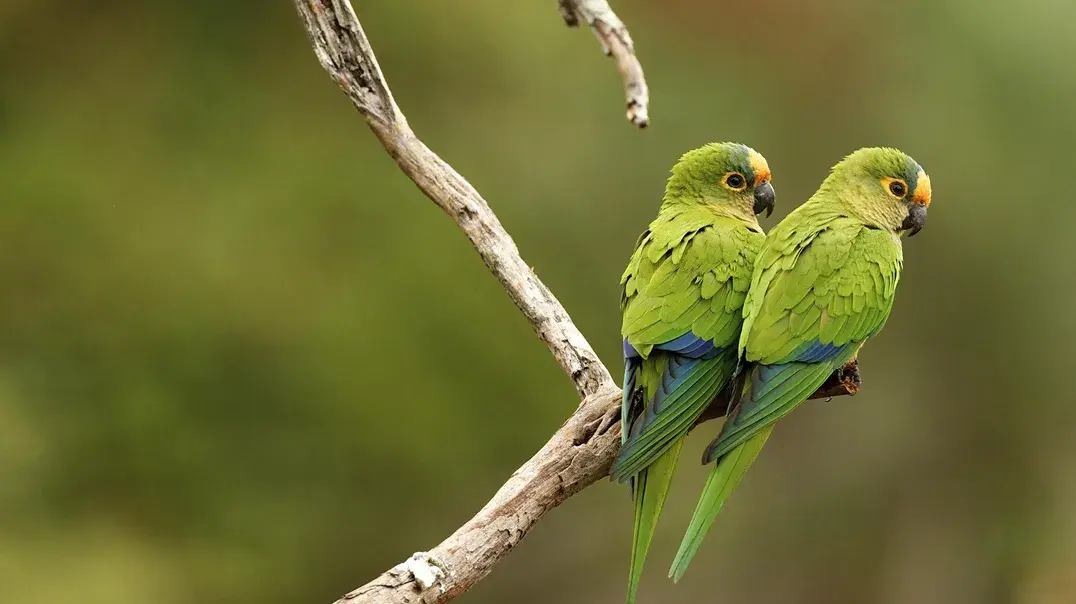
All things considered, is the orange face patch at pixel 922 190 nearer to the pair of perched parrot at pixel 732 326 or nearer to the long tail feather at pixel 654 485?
the pair of perched parrot at pixel 732 326

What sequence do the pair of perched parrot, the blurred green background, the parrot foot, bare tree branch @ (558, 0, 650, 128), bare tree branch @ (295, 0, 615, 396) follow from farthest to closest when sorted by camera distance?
the blurred green background < bare tree branch @ (295, 0, 615, 396) < the pair of perched parrot < the parrot foot < bare tree branch @ (558, 0, 650, 128)

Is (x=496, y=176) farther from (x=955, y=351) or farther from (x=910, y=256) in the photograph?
(x=955, y=351)

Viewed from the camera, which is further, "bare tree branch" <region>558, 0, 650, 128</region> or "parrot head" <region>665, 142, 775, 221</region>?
"parrot head" <region>665, 142, 775, 221</region>

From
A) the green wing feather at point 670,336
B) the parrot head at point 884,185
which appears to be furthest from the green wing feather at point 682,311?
the parrot head at point 884,185

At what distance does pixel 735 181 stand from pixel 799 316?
0.51 metres

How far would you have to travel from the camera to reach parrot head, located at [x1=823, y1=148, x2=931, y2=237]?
2.64m

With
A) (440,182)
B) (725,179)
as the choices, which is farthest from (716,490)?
(440,182)

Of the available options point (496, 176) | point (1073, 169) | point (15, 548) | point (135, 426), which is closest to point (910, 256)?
point (1073, 169)

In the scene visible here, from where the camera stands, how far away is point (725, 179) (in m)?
2.69

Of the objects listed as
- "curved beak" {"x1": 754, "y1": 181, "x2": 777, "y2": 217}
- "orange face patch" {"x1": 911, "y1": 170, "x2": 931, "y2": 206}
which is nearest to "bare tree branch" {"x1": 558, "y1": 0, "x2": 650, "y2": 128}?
"curved beak" {"x1": 754, "y1": 181, "x2": 777, "y2": 217}

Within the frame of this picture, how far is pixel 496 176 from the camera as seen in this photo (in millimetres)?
5574

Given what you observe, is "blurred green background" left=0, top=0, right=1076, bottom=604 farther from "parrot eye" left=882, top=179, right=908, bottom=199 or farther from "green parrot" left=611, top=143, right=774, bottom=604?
"green parrot" left=611, top=143, right=774, bottom=604

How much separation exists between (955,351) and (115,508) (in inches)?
185

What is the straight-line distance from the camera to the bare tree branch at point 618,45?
1.52m
